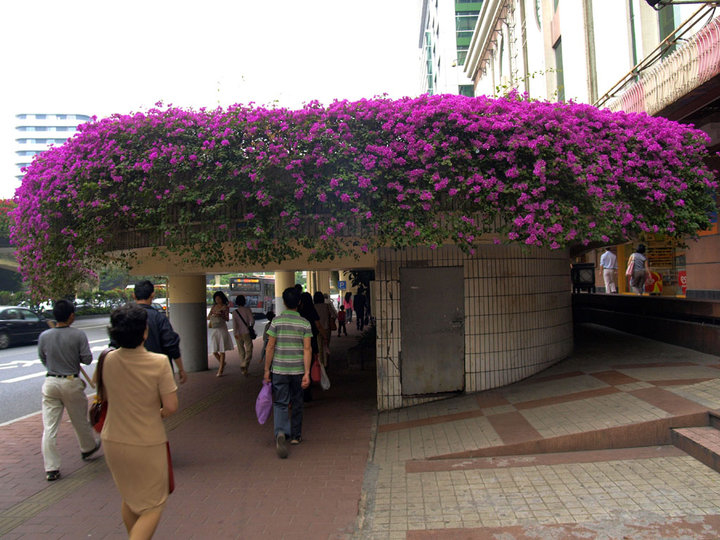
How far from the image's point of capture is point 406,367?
6559mm

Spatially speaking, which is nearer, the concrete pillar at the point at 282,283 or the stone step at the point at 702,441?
the stone step at the point at 702,441

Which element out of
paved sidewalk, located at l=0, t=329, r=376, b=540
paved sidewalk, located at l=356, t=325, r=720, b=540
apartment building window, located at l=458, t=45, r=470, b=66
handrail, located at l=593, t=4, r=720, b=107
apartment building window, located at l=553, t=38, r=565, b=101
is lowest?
paved sidewalk, located at l=0, t=329, r=376, b=540

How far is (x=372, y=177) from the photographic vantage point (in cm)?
518

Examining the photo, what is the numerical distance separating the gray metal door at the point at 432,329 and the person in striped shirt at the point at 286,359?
5.29 feet

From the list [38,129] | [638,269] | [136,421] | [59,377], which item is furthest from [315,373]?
[38,129]

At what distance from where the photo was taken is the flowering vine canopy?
→ 5129mm

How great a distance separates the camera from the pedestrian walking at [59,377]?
4762mm

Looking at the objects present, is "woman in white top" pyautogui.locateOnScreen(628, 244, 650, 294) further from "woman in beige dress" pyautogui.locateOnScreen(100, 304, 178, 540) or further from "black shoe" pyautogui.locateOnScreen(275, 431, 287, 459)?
"woman in beige dress" pyautogui.locateOnScreen(100, 304, 178, 540)

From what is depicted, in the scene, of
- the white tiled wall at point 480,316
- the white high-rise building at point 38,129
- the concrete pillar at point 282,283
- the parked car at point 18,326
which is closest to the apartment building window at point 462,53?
the concrete pillar at point 282,283

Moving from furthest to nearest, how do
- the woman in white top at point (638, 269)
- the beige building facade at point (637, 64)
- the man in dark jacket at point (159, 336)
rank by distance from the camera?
1. the woman in white top at point (638, 269)
2. the beige building facade at point (637, 64)
3. the man in dark jacket at point (159, 336)

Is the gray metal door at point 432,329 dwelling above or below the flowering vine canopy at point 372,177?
below

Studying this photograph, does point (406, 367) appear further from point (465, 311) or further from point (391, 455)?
point (391, 455)

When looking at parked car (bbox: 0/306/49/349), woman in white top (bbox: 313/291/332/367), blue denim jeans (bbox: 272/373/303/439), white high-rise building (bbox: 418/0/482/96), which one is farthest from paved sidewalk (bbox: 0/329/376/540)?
white high-rise building (bbox: 418/0/482/96)

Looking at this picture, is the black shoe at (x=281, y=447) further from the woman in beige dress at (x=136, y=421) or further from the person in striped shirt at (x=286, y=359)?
the woman in beige dress at (x=136, y=421)
